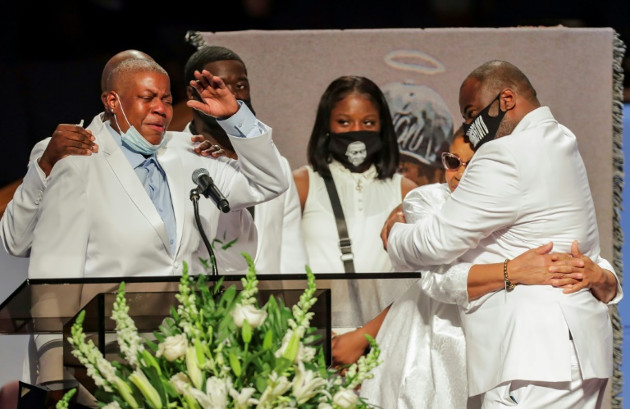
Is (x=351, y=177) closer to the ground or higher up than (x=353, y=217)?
higher up

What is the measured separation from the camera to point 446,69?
17.7ft

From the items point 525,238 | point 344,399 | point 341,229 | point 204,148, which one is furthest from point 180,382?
point 341,229

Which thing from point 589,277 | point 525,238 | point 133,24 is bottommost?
point 589,277

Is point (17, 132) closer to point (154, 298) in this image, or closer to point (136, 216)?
point (136, 216)

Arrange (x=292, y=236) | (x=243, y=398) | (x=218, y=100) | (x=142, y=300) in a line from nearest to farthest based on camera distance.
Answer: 1. (x=243, y=398)
2. (x=142, y=300)
3. (x=218, y=100)
4. (x=292, y=236)

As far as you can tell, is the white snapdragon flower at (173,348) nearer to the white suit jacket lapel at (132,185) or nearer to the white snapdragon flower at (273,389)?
the white snapdragon flower at (273,389)

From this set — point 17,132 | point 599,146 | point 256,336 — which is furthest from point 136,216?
point 599,146

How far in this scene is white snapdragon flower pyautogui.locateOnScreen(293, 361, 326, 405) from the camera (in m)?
2.52

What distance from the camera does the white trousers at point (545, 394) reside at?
364 centimetres

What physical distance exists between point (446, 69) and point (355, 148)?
21.4 inches

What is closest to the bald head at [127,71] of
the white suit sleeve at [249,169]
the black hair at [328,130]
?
the white suit sleeve at [249,169]

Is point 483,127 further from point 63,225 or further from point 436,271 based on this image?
point 63,225

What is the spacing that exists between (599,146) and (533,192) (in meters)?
1.82

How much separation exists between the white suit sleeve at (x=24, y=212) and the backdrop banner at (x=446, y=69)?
116 centimetres
